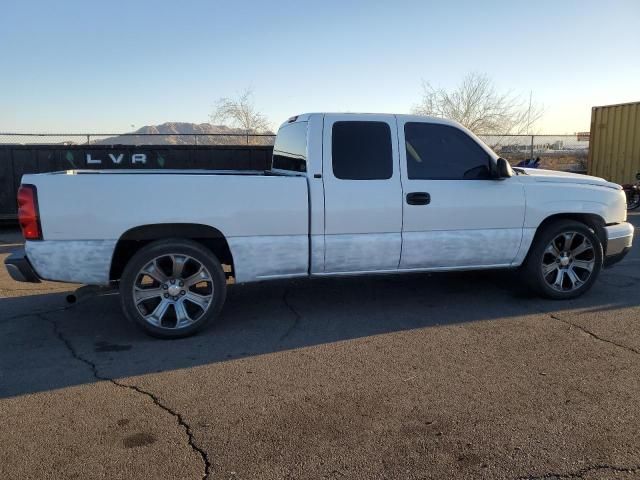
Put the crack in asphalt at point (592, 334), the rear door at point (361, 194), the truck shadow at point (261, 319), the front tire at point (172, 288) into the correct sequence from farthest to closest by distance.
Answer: the rear door at point (361, 194), the front tire at point (172, 288), the crack in asphalt at point (592, 334), the truck shadow at point (261, 319)

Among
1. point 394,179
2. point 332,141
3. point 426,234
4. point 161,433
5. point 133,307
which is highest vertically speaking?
point 332,141

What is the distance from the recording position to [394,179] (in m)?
5.19

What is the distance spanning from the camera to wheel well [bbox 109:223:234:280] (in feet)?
15.4

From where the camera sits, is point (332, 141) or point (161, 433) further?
point (332, 141)

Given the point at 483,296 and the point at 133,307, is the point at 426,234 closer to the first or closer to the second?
the point at 483,296

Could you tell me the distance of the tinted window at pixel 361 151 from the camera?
5120 millimetres

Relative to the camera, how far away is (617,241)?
6.00m

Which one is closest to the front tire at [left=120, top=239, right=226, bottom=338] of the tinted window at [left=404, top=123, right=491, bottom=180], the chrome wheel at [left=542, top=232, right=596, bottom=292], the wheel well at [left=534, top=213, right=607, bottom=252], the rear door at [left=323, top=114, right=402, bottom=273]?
the rear door at [left=323, top=114, right=402, bottom=273]

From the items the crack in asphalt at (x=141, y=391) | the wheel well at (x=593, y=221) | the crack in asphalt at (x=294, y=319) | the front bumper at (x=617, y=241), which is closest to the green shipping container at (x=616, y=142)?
the front bumper at (x=617, y=241)

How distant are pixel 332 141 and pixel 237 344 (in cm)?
208

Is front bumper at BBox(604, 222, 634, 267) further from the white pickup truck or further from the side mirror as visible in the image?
the side mirror

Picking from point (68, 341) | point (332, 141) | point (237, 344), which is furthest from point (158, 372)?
point (332, 141)

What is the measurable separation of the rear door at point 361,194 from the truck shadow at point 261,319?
0.62 meters

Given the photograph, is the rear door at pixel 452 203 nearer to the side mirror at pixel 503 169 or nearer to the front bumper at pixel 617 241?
the side mirror at pixel 503 169
